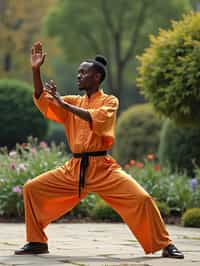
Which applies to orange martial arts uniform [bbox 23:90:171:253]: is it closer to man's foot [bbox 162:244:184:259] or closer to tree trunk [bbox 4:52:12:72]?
man's foot [bbox 162:244:184:259]

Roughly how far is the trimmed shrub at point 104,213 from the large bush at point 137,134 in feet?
20.2

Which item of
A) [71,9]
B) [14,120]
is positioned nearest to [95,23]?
[71,9]

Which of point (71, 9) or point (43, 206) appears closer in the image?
point (43, 206)

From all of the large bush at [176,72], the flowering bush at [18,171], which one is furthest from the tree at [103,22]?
the large bush at [176,72]

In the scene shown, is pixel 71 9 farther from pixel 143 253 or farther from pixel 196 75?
pixel 143 253

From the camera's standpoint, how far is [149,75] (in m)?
12.3

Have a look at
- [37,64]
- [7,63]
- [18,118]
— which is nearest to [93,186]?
[37,64]

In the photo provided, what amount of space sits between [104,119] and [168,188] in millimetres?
5498

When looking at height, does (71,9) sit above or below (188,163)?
above

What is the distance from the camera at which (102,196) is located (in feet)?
25.6

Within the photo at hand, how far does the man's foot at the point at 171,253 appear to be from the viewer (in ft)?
24.5

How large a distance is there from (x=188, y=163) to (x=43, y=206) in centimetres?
785

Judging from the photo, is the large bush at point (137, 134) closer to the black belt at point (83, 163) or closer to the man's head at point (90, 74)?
the man's head at point (90, 74)

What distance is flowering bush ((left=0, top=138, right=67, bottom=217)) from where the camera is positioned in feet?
40.6
